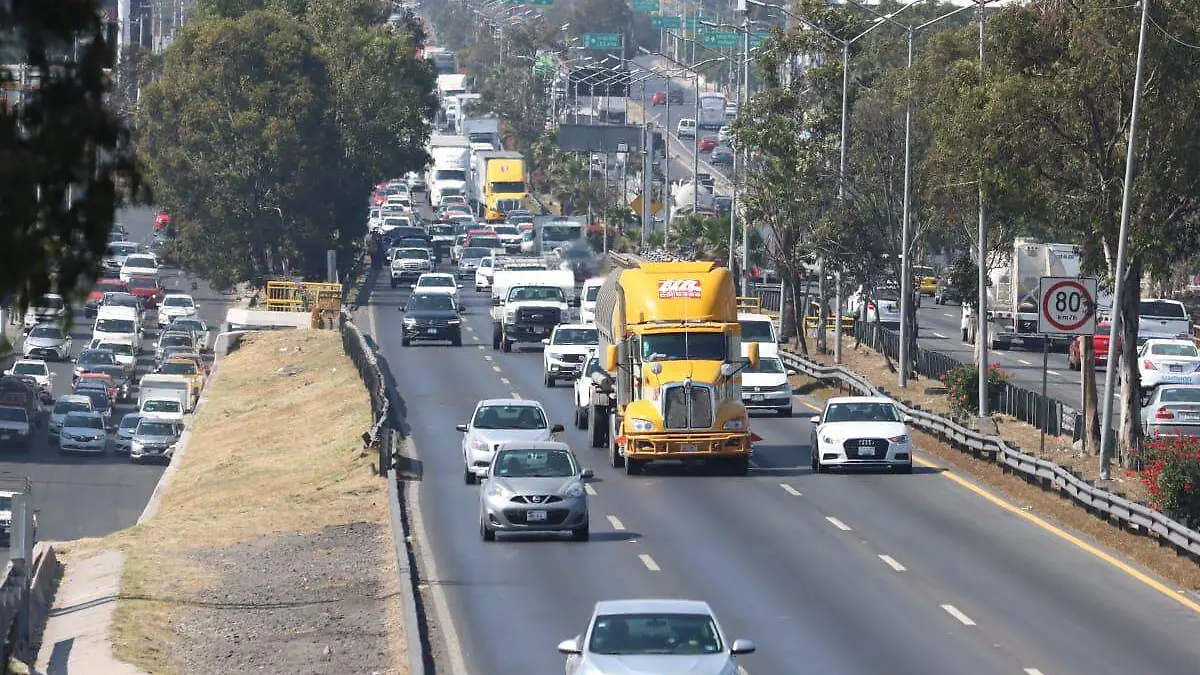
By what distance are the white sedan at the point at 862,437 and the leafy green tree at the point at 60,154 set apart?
30.8 m

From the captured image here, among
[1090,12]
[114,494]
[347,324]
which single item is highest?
[1090,12]

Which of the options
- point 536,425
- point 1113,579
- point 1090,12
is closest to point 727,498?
point 536,425

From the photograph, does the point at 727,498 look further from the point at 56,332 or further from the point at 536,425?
the point at 56,332

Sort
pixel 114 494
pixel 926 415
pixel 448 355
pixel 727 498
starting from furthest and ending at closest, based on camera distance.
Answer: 1. pixel 448 355
2. pixel 114 494
3. pixel 926 415
4. pixel 727 498

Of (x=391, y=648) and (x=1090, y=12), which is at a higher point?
(x=1090, y=12)

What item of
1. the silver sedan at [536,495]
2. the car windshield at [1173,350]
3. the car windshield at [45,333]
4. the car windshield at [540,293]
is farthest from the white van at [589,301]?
the silver sedan at [536,495]

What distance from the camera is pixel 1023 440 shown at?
47219 millimetres

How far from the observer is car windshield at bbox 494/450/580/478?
3297cm

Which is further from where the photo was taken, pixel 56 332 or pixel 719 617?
pixel 56 332

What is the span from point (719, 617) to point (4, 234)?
1700 centimetres

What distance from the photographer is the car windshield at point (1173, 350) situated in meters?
60.2

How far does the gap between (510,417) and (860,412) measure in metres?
6.69

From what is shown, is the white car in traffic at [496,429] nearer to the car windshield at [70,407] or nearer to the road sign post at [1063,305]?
the road sign post at [1063,305]

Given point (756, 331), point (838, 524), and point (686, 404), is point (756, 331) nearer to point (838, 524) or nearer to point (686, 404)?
point (686, 404)
